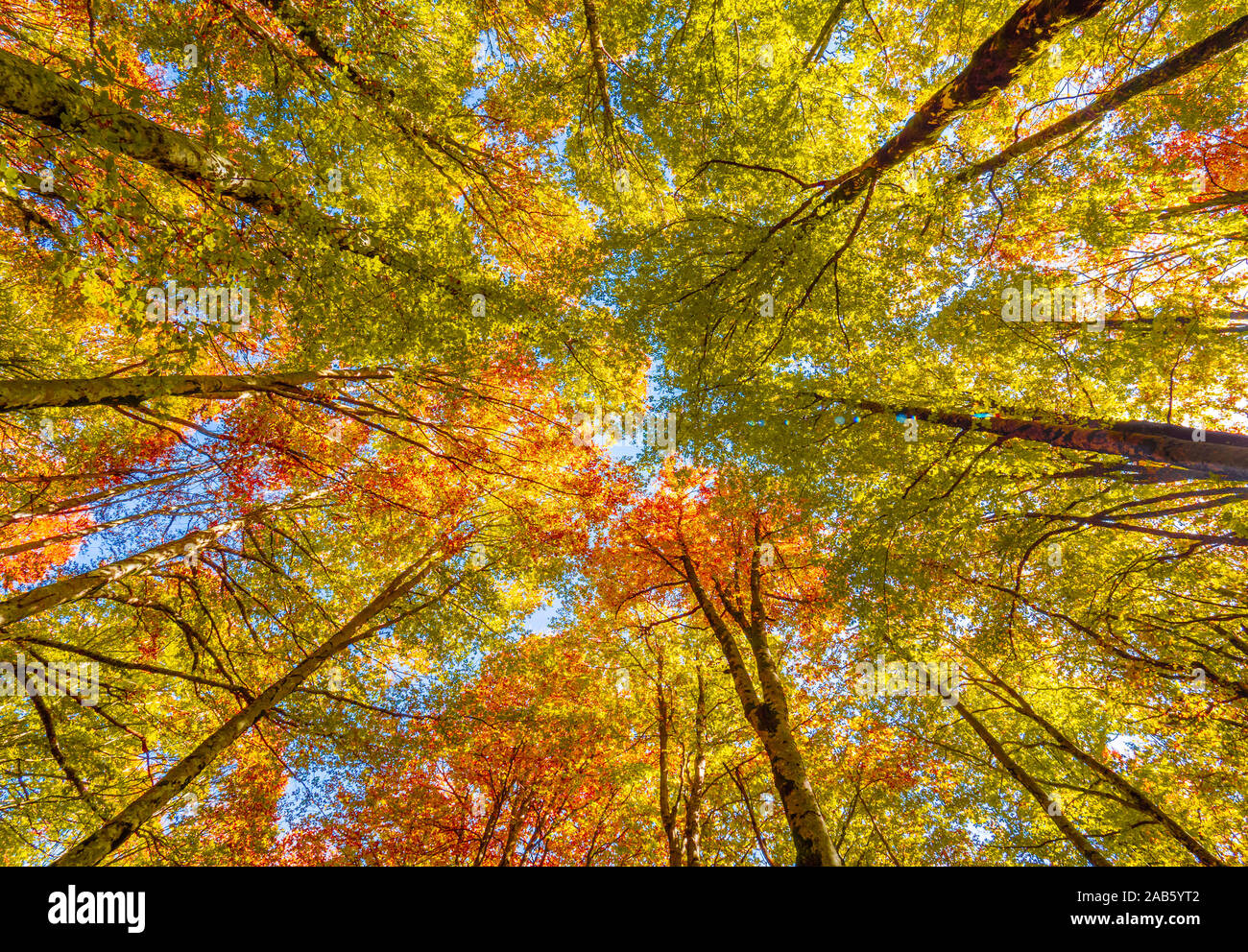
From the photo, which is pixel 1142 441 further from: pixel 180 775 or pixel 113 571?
pixel 113 571

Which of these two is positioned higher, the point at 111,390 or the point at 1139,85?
the point at 1139,85

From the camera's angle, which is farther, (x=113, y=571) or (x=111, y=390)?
(x=113, y=571)

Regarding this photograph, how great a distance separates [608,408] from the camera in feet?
25.9

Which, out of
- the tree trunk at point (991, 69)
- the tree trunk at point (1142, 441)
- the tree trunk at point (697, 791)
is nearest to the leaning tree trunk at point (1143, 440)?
the tree trunk at point (1142, 441)

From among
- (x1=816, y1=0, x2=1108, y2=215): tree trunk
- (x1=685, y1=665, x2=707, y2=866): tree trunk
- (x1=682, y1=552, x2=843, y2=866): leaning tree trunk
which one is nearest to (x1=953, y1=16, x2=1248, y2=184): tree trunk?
(x1=816, y1=0, x2=1108, y2=215): tree trunk

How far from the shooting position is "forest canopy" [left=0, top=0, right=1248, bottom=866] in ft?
15.2

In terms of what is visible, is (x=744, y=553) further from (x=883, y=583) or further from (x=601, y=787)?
(x=601, y=787)

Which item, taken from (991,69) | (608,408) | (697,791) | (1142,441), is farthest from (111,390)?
(697,791)

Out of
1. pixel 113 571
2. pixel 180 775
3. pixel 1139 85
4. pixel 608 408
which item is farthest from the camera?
pixel 608 408

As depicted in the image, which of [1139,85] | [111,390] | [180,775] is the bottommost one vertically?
[180,775]

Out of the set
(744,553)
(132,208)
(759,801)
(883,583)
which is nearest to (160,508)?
(132,208)

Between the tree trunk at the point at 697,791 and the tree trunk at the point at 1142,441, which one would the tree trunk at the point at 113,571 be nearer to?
the tree trunk at the point at 697,791

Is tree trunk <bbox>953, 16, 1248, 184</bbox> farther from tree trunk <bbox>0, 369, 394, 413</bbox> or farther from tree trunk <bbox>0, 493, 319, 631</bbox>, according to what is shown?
tree trunk <bbox>0, 493, 319, 631</bbox>

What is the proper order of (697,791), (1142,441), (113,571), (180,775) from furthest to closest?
1. (697,791)
2. (113,571)
3. (180,775)
4. (1142,441)
